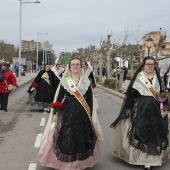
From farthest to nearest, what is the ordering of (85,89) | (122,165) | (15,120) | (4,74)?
(4,74) → (15,120) → (122,165) → (85,89)

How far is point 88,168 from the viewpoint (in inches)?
230

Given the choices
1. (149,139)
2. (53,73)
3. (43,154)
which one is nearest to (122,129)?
(149,139)

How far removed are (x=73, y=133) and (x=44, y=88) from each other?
7519 mm

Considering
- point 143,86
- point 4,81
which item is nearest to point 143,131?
point 143,86

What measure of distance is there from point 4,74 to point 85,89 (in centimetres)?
735

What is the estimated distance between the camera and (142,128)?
19.2ft

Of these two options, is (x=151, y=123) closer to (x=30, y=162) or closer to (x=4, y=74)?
(x=30, y=162)

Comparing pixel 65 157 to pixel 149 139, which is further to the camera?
pixel 149 139

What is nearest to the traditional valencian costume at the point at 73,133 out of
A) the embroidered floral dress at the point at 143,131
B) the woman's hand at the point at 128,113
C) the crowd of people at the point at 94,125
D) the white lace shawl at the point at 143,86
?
the crowd of people at the point at 94,125

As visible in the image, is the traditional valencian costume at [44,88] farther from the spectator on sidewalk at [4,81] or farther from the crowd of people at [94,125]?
the crowd of people at [94,125]

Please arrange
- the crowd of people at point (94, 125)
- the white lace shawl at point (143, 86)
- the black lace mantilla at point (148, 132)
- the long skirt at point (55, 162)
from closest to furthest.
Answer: the long skirt at point (55, 162) < the crowd of people at point (94, 125) < the black lace mantilla at point (148, 132) < the white lace shawl at point (143, 86)

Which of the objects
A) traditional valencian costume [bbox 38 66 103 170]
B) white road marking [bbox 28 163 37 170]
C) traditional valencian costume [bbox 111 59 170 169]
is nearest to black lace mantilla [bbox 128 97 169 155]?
traditional valencian costume [bbox 111 59 170 169]

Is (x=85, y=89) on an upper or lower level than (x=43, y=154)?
upper

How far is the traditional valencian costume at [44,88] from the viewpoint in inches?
502
